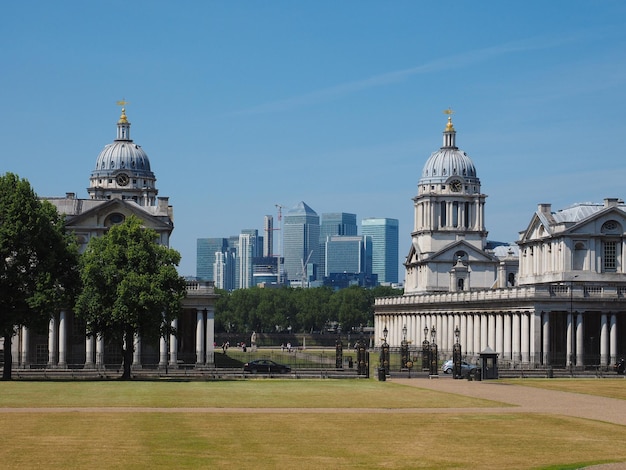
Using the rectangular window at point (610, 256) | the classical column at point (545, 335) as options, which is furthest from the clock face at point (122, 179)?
the classical column at point (545, 335)

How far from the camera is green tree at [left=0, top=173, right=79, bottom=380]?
292 ft

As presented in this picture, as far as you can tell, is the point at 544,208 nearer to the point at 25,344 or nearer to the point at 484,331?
the point at 484,331

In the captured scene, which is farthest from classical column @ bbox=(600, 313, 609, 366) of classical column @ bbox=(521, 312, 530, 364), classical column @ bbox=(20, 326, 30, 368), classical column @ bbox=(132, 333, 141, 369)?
classical column @ bbox=(20, 326, 30, 368)

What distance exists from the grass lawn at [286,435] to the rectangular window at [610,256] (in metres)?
69.9

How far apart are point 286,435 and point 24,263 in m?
45.2

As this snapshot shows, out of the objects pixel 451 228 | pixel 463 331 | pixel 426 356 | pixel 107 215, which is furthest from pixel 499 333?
A: pixel 451 228

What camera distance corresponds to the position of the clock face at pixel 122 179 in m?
185

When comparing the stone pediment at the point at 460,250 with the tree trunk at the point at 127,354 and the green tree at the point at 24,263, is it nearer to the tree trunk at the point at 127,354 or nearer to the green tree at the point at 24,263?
the tree trunk at the point at 127,354

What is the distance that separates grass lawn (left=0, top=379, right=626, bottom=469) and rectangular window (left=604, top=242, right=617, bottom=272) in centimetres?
6993

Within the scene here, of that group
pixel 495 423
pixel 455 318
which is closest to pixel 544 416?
pixel 495 423

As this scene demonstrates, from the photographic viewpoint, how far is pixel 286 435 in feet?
161

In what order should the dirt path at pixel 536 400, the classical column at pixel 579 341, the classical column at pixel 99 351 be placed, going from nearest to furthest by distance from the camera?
the dirt path at pixel 536 400, the classical column at pixel 99 351, the classical column at pixel 579 341

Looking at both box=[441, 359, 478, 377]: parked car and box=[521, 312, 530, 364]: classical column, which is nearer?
box=[441, 359, 478, 377]: parked car

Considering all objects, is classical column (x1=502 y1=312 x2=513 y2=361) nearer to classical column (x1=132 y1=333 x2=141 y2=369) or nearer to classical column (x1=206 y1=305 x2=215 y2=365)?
classical column (x1=206 y1=305 x2=215 y2=365)
